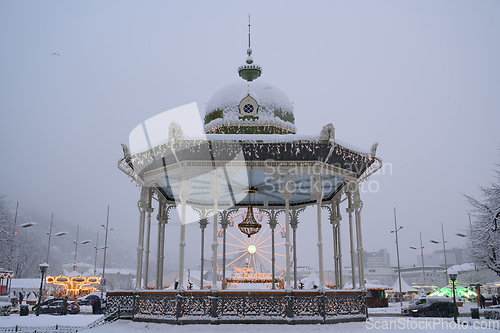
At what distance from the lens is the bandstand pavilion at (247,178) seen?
1307 cm

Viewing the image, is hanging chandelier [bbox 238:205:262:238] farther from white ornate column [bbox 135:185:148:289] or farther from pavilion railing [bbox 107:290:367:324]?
pavilion railing [bbox 107:290:367:324]

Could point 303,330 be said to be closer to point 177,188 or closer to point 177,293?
point 177,293

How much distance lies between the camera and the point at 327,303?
1321cm

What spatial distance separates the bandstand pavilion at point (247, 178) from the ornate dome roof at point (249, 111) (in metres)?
0.05

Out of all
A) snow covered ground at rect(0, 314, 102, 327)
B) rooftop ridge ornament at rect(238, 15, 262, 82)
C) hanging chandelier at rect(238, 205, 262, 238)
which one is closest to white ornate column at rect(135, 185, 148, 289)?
hanging chandelier at rect(238, 205, 262, 238)

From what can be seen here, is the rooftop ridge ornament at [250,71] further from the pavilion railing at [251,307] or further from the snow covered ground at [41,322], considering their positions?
the snow covered ground at [41,322]

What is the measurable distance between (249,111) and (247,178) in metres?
3.10

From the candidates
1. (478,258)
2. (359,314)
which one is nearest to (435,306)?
(478,258)

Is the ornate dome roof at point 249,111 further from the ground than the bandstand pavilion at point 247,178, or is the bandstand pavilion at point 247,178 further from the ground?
the ornate dome roof at point 249,111

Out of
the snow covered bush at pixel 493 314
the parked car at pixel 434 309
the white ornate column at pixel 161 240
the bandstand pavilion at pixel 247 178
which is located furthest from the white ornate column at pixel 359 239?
the parked car at pixel 434 309

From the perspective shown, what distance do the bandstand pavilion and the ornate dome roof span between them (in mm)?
46

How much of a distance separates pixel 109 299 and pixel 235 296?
5.44 metres

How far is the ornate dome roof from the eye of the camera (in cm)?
1745

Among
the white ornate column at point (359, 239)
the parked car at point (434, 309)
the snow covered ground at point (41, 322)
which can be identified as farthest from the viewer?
the parked car at point (434, 309)
